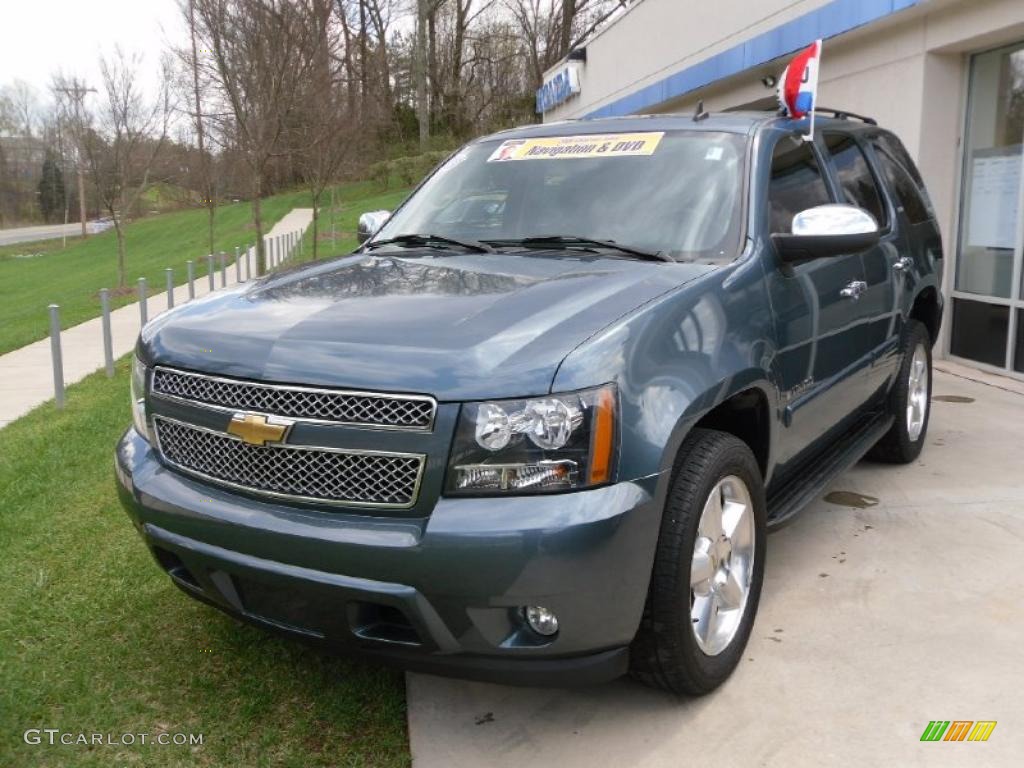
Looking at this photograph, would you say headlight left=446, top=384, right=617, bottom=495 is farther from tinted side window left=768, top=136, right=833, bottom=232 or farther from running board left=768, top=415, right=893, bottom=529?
tinted side window left=768, top=136, right=833, bottom=232

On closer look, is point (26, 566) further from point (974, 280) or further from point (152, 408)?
point (974, 280)

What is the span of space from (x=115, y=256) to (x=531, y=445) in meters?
34.7

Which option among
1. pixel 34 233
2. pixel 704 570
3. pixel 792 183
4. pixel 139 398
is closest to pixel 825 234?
pixel 792 183

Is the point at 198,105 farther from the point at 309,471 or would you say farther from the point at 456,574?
the point at 456,574

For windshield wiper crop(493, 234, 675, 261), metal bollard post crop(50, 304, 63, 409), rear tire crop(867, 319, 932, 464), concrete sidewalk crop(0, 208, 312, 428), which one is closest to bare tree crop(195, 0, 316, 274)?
concrete sidewalk crop(0, 208, 312, 428)

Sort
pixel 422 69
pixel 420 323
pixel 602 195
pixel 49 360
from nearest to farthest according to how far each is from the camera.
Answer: pixel 420 323 < pixel 602 195 < pixel 49 360 < pixel 422 69

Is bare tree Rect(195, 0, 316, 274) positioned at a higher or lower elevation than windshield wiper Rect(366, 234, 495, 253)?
higher

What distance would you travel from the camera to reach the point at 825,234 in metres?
3.26

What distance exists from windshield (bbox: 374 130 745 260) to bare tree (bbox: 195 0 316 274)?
9.27 metres

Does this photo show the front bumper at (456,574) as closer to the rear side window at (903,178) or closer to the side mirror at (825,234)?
the side mirror at (825,234)

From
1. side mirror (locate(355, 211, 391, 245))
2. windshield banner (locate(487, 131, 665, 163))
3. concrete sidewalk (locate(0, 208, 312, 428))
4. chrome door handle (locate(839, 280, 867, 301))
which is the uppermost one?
windshield banner (locate(487, 131, 665, 163))

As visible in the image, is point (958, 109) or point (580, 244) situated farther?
point (958, 109)

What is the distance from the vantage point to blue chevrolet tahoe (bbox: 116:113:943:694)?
236 centimetres

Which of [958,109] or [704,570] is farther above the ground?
[958,109]
